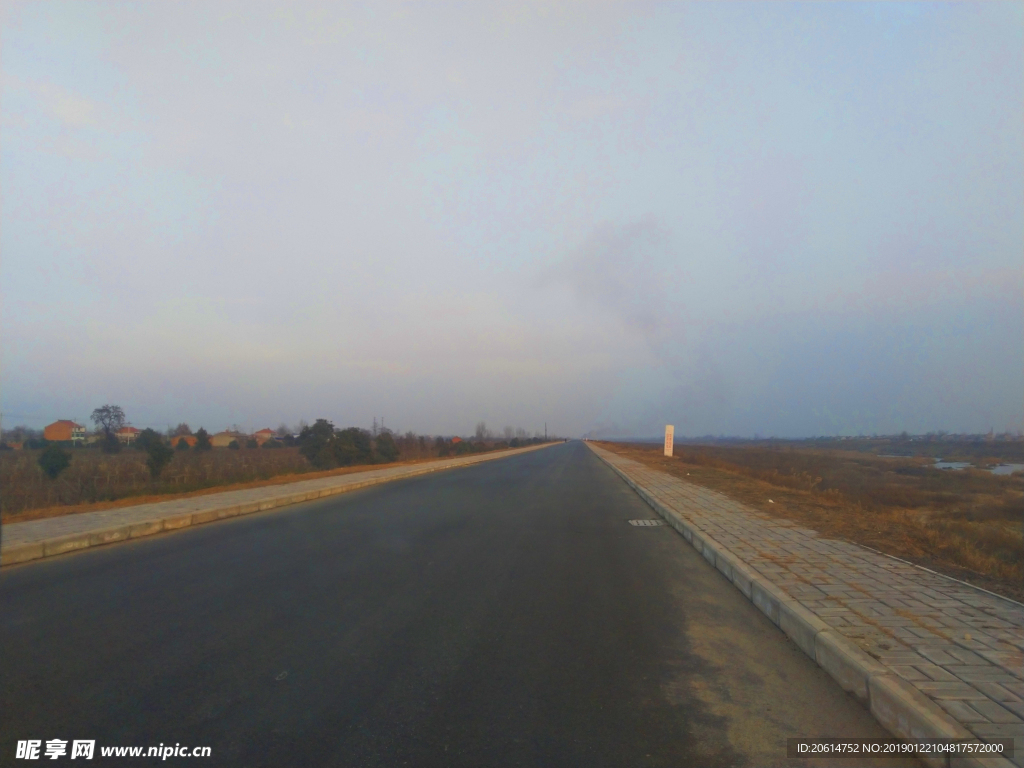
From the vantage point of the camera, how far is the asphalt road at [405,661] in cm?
335

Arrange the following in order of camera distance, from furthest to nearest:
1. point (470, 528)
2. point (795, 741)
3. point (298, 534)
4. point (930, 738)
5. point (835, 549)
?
point (470, 528) < point (298, 534) < point (835, 549) < point (795, 741) < point (930, 738)

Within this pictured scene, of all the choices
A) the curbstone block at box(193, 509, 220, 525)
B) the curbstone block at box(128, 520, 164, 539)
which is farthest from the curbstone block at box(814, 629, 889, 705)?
the curbstone block at box(193, 509, 220, 525)

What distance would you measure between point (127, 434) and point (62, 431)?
8.97 meters

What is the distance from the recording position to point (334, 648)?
186 inches

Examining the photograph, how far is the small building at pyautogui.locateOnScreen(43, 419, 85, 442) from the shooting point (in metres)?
32.9

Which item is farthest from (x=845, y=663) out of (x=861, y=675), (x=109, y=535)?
(x=109, y=535)

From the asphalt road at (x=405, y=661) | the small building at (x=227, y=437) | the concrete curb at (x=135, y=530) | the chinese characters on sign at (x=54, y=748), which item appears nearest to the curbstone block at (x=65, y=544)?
the concrete curb at (x=135, y=530)

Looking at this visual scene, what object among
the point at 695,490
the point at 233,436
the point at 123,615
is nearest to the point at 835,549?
the point at 123,615

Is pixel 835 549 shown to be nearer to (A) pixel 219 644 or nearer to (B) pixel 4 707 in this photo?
(A) pixel 219 644

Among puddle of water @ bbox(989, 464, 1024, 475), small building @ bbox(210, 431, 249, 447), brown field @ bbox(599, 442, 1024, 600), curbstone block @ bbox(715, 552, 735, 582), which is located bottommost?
puddle of water @ bbox(989, 464, 1024, 475)

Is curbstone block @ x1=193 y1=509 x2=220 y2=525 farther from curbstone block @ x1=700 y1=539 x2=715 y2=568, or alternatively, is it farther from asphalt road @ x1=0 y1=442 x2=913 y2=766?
curbstone block @ x1=700 y1=539 x2=715 y2=568

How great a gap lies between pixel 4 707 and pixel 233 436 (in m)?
71.0

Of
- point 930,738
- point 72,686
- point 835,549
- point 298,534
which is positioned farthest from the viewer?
point 298,534

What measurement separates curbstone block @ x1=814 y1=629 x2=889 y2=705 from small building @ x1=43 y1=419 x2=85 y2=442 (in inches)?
1406
